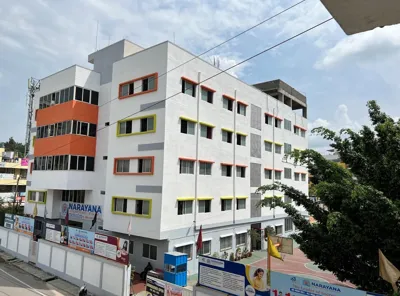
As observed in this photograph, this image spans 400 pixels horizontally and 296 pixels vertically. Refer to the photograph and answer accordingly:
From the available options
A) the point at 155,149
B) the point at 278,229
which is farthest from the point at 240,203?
the point at 155,149

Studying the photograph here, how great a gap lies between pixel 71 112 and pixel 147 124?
821 cm

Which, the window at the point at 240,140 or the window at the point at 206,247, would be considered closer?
the window at the point at 206,247

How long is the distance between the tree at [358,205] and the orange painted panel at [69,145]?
20.5m

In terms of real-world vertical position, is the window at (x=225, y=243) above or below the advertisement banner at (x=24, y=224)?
below

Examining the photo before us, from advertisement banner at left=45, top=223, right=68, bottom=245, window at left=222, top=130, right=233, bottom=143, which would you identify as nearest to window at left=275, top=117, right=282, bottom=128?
window at left=222, top=130, right=233, bottom=143

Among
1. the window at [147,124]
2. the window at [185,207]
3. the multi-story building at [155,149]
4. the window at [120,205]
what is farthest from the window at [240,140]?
the window at [120,205]

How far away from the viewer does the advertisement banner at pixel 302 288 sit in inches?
367

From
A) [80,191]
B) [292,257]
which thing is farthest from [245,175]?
[80,191]

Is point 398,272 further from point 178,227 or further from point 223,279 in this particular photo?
point 178,227

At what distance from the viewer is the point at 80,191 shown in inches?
1115

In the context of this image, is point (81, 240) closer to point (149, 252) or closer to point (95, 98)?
point (149, 252)

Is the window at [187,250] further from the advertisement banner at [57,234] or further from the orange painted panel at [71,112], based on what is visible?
the orange painted panel at [71,112]

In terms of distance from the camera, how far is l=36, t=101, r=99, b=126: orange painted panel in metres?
26.5

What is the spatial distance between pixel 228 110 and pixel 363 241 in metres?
19.8
